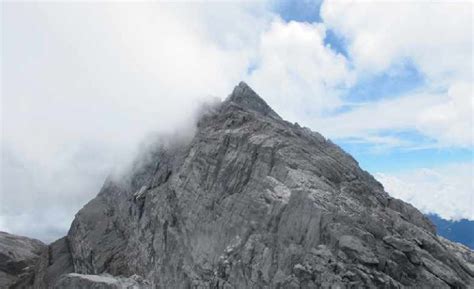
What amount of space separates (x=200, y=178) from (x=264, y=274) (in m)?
21.6

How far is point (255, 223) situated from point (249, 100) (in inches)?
1312

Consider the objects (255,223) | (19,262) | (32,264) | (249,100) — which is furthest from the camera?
(32,264)

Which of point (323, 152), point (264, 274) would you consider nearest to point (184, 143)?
point (323, 152)

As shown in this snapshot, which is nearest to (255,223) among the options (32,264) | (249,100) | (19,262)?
(249,100)

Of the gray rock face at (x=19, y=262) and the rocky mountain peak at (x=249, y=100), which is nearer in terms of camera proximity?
the rocky mountain peak at (x=249, y=100)

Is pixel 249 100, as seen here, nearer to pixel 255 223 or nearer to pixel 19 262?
pixel 255 223

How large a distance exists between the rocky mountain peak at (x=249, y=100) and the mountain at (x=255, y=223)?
0.20 metres

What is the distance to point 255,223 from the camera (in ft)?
206

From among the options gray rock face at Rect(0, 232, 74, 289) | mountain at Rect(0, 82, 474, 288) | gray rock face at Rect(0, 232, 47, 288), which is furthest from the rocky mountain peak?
gray rock face at Rect(0, 232, 47, 288)

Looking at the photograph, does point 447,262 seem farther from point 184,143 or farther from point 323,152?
point 184,143

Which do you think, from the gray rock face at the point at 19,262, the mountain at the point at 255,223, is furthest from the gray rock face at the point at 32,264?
the mountain at the point at 255,223

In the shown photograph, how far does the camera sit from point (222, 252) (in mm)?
65000

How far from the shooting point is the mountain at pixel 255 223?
54.4 m

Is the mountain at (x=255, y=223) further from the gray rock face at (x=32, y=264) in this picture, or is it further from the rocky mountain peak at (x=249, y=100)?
the gray rock face at (x=32, y=264)
